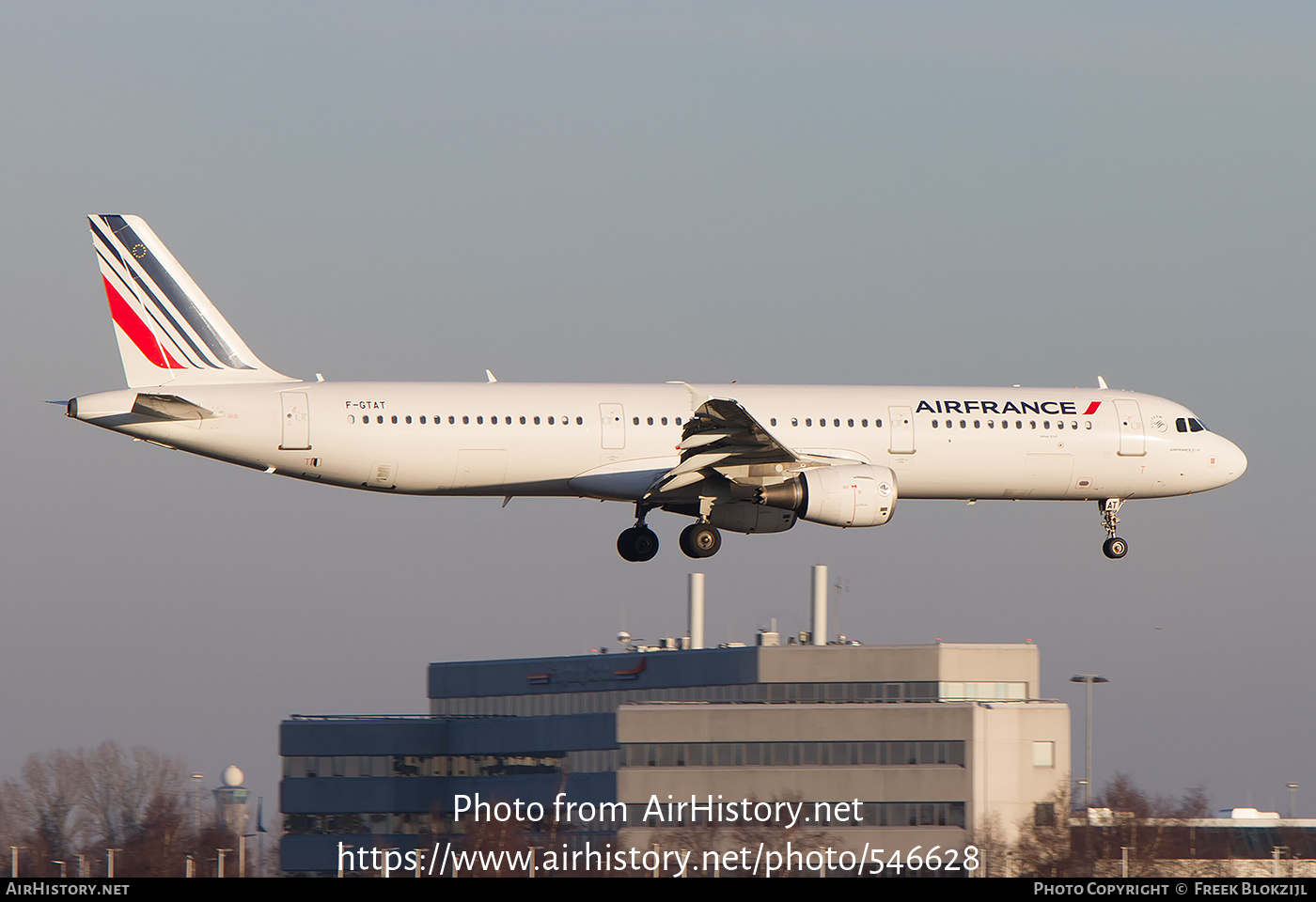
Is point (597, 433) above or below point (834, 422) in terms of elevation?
below

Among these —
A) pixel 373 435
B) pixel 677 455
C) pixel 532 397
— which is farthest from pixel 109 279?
pixel 677 455

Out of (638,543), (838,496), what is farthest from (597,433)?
(838,496)

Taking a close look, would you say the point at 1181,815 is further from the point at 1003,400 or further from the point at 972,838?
the point at 1003,400

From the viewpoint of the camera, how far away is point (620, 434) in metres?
42.2

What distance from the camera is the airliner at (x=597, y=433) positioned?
134 ft

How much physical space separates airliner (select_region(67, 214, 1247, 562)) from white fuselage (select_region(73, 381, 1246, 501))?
0.04m

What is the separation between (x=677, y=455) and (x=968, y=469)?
724 cm

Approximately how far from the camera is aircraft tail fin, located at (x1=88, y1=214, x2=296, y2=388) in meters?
42.1

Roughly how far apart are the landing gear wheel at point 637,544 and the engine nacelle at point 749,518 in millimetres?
1672

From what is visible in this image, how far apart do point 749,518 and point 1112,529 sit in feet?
32.1

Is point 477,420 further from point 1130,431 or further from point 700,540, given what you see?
point 1130,431

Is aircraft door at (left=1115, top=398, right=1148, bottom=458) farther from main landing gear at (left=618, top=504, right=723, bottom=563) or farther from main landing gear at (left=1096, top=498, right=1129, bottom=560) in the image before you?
main landing gear at (left=618, top=504, right=723, bottom=563)

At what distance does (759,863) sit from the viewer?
55531 millimetres

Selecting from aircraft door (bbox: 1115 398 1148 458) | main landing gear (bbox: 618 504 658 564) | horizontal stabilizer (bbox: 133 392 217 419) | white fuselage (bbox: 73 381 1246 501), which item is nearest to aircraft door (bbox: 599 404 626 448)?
white fuselage (bbox: 73 381 1246 501)
